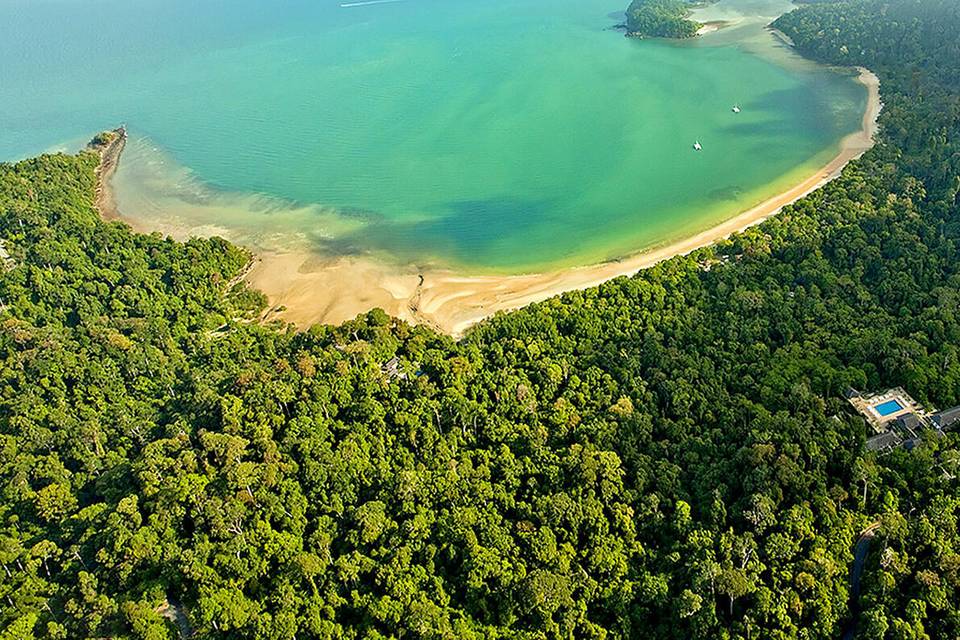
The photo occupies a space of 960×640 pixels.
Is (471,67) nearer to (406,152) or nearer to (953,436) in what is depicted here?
(406,152)

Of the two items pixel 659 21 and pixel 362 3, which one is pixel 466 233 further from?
pixel 362 3

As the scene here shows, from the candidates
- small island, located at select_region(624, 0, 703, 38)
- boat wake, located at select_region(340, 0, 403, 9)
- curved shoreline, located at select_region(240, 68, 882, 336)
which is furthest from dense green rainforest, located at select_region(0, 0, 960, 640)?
boat wake, located at select_region(340, 0, 403, 9)

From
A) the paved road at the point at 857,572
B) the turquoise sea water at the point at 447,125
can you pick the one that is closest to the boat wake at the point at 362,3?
the turquoise sea water at the point at 447,125

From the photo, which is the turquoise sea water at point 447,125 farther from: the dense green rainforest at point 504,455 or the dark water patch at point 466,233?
the dense green rainforest at point 504,455

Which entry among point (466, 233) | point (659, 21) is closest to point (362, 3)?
point (659, 21)

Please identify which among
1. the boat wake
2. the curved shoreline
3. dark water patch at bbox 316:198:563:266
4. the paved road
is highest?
the boat wake

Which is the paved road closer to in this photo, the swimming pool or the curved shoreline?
the swimming pool

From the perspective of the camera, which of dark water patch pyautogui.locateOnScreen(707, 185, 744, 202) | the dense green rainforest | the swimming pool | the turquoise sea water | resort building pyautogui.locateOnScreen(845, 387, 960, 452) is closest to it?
the dense green rainforest
